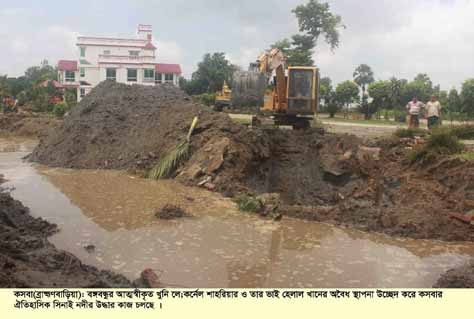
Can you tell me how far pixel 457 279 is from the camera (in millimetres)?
4980

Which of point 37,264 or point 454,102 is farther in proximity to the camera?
point 454,102

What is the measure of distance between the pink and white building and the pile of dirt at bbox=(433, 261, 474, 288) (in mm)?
42596

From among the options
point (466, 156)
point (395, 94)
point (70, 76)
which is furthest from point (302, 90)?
point (70, 76)

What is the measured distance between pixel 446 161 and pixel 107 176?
8027mm

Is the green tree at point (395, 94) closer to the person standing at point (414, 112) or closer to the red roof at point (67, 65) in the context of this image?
the person standing at point (414, 112)

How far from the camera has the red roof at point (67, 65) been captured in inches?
1908

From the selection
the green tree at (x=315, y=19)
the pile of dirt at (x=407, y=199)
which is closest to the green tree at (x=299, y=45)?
the green tree at (x=315, y=19)

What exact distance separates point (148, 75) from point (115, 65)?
3.35 m

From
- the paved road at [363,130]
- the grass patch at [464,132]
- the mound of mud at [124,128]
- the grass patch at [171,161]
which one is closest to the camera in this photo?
the grass patch at [171,161]

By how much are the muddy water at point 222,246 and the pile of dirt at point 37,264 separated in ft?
1.43

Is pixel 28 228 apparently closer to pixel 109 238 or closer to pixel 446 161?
pixel 109 238

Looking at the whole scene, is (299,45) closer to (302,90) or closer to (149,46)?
(149,46)

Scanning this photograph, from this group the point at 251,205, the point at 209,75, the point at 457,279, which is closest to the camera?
the point at 457,279

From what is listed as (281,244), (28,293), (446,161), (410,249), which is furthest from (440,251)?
(28,293)
